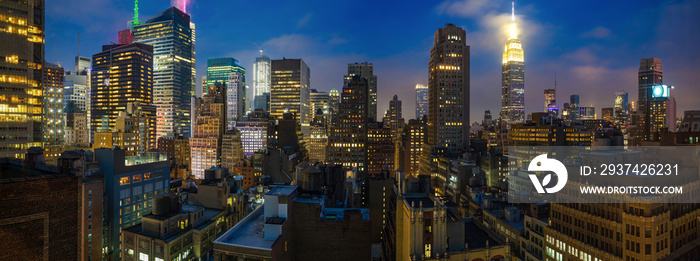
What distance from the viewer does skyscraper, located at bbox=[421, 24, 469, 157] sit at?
140000 millimetres

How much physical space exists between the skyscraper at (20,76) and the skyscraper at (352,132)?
251ft

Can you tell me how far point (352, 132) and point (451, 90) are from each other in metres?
52.8

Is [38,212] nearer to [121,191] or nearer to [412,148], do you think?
[121,191]

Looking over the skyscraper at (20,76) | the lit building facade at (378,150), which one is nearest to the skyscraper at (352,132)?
the lit building facade at (378,150)

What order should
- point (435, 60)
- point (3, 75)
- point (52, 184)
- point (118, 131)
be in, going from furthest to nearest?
point (435, 60) → point (118, 131) → point (3, 75) → point (52, 184)

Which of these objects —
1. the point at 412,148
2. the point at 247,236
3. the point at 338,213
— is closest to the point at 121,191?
the point at 247,236

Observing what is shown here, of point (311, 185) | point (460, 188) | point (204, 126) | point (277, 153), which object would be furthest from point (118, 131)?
point (460, 188)

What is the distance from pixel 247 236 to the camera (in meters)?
35.5

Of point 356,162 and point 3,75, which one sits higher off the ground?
point 3,75

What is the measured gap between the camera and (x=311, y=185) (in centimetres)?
4881

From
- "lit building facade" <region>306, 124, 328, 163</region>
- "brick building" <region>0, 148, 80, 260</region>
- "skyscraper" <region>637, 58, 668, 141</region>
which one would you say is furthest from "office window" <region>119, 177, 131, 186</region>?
"skyscraper" <region>637, 58, 668, 141</region>

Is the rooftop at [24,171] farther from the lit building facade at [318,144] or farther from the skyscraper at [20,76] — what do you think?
the lit building facade at [318,144]

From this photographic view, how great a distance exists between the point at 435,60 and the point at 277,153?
80952 mm

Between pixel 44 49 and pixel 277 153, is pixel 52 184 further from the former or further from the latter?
pixel 44 49
